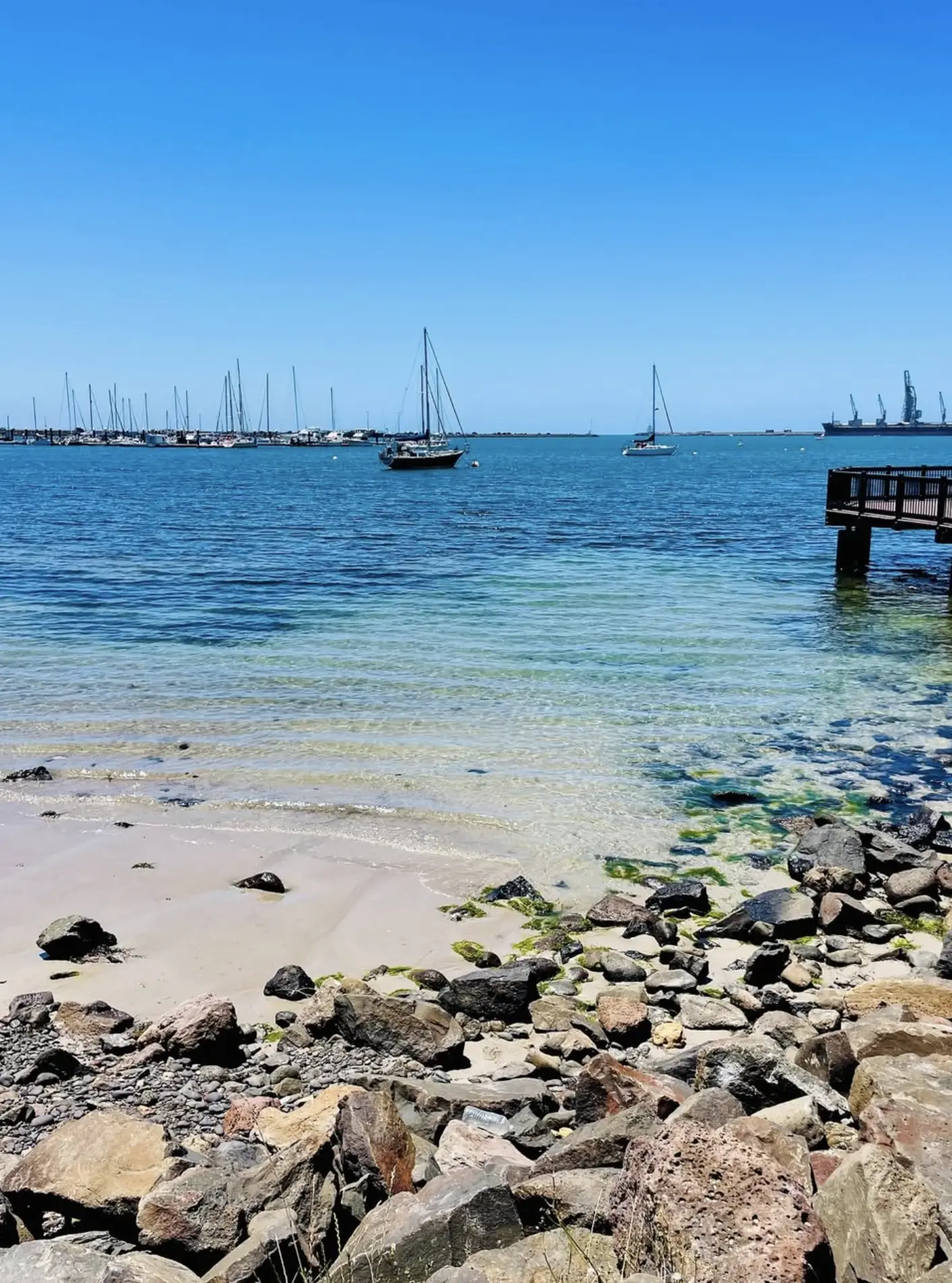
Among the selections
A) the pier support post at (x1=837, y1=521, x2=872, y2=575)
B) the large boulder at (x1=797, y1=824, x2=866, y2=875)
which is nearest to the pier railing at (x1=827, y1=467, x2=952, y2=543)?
the pier support post at (x1=837, y1=521, x2=872, y2=575)

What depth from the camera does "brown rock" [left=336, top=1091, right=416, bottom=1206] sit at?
4477mm

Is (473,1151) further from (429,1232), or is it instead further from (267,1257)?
(267,1257)

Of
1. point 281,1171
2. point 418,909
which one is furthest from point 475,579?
point 281,1171

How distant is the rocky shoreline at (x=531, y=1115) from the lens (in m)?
3.85

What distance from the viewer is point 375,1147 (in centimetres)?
454

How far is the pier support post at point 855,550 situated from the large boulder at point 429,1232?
29435mm

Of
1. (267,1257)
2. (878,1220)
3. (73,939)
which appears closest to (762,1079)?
(878,1220)

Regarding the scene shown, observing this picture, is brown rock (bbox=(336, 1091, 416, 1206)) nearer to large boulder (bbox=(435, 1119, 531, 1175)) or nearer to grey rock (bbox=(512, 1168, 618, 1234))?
large boulder (bbox=(435, 1119, 531, 1175))

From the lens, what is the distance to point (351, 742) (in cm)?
1394

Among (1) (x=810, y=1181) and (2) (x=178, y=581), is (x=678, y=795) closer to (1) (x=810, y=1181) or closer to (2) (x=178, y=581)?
(1) (x=810, y=1181)

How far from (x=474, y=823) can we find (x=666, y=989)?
4100 millimetres

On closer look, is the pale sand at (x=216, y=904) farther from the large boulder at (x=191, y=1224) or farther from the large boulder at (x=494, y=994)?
the large boulder at (x=191, y=1224)

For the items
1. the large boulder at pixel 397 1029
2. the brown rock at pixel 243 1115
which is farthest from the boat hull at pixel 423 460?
the brown rock at pixel 243 1115

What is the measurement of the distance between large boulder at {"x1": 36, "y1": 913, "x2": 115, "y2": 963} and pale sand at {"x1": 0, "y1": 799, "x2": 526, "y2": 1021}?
0.10m
